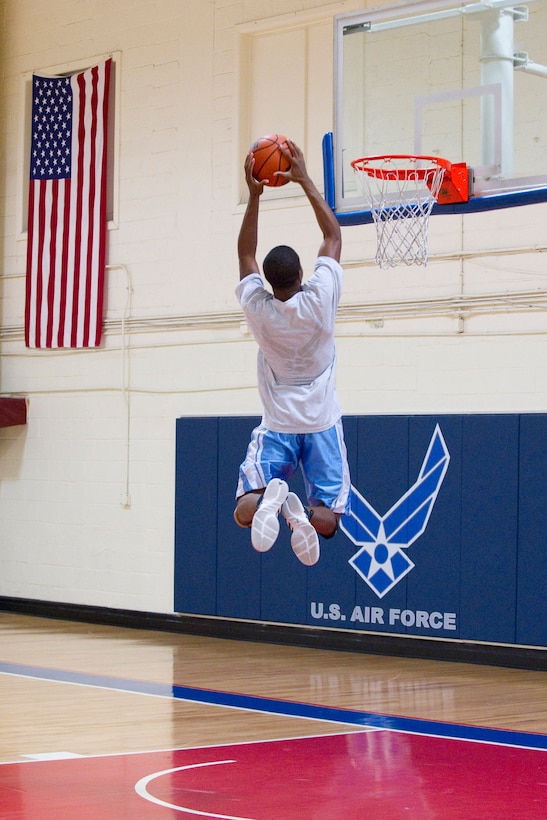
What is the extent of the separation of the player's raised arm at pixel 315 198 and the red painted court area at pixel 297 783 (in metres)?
2.57

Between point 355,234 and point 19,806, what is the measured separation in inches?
269

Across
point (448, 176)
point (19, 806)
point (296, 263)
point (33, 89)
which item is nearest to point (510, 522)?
point (448, 176)

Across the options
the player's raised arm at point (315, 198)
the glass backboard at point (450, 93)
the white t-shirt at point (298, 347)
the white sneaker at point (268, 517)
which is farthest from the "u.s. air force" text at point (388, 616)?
the player's raised arm at point (315, 198)

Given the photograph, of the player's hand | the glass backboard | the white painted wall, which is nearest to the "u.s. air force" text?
the white painted wall

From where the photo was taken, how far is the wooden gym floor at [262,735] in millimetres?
5648

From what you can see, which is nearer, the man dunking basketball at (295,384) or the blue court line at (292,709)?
the man dunking basketball at (295,384)

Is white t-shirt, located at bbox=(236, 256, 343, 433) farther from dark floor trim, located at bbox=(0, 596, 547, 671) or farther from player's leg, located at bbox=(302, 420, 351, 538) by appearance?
dark floor trim, located at bbox=(0, 596, 547, 671)

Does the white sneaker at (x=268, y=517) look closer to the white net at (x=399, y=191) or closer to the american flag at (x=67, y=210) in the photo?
the white net at (x=399, y=191)

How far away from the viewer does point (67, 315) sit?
13188 millimetres

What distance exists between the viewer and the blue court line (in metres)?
7.32

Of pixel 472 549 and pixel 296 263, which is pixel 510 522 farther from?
pixel 296 263

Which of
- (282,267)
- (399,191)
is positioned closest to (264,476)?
(282,267)

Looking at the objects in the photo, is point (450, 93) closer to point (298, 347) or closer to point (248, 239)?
point (248, 239)

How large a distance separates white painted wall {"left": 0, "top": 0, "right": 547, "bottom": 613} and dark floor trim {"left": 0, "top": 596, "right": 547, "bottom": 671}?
0.16 metres
